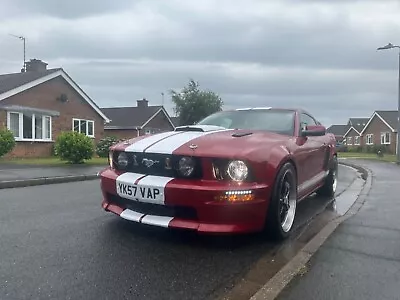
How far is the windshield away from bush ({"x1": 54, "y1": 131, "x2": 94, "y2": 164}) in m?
10.3

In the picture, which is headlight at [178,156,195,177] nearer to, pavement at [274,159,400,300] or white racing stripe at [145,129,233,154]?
white racing stripe at [145,129,233,154]

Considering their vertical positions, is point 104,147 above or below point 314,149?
below

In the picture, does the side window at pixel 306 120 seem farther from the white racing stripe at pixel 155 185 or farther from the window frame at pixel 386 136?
the window frame at pixel 386 136

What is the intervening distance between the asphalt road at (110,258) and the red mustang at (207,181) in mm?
257

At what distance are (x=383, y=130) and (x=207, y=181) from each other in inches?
2218

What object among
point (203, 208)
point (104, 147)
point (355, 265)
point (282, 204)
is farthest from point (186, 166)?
point (104, 147)

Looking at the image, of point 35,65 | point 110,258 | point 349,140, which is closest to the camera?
point 110,258

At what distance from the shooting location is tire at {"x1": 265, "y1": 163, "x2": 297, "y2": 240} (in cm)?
410

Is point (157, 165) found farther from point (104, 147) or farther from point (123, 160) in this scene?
point (104, 147)

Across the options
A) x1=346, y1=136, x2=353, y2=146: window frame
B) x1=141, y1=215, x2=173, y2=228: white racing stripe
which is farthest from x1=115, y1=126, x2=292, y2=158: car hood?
x1=346, y1=136, x2=353, y2=146: window frame

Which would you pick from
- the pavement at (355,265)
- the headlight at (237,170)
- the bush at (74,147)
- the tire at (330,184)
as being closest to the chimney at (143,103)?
the bush at (74,147)

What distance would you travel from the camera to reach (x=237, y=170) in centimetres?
387

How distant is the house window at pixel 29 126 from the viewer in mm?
21578

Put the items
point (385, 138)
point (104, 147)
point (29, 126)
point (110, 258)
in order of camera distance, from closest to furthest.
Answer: point (110, 258) → point (104, 147) → point (29, 126) → point (385, 138)
